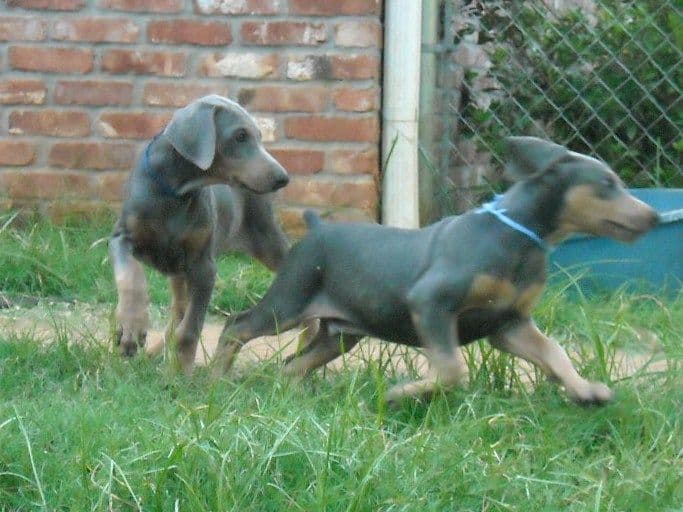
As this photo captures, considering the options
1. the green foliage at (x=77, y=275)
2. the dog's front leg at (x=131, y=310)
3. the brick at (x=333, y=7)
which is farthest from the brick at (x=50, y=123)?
the dog's front leg at (x=131, y=310)

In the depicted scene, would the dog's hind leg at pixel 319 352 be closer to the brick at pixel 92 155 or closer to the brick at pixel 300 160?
the brick at pixel 300 160

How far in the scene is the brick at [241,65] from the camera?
6430mm

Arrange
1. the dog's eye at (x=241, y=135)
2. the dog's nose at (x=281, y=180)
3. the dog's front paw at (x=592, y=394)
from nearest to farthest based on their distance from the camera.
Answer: the dog's front paw at (x=592, y=394), the dog's nose at (x=281, y=180), the dog's eye at (x=241, y=135)

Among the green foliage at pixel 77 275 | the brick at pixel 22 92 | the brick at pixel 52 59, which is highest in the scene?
the brick at pixel 52 59

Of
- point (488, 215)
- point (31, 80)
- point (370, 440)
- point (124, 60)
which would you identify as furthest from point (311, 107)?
point (370, 440)

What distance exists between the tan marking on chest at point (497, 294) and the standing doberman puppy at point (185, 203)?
2.92ft

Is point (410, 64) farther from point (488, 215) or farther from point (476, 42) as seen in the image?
point (488, 215)

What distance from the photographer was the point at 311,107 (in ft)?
21.0

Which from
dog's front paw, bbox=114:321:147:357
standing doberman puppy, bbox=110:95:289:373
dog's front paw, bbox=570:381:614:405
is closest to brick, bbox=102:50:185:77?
standing doberman puppy, bbox=110:95:289:373

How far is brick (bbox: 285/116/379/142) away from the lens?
20.9ft

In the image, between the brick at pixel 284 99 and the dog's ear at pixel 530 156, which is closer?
the dog's ear at pixel 530 156

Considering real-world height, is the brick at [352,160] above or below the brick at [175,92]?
below

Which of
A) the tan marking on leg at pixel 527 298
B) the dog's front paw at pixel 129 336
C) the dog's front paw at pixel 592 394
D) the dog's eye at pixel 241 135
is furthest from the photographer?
the dog's eye at pixel 241 135

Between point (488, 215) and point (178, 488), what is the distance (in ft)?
4.49
